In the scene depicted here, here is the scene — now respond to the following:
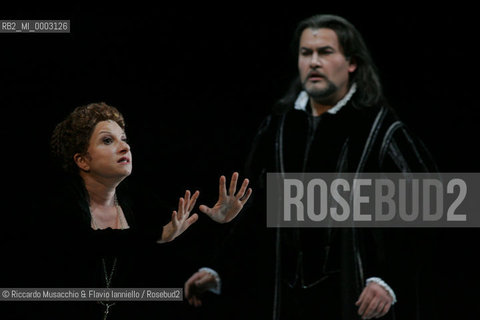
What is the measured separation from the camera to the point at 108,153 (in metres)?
2.64

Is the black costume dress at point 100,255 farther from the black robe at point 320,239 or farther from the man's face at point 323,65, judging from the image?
the man's face at point 323,65

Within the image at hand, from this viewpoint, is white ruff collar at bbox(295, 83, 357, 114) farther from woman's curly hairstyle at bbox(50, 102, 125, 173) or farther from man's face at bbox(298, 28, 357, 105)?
woman's curly hairstyle at bbox(50, 102, 125, 173)

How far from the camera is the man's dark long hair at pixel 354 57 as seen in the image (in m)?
3.24

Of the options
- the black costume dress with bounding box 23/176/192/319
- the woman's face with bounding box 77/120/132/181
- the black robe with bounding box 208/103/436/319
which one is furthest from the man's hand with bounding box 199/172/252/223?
the black robe with bounding box 208/103/436/319

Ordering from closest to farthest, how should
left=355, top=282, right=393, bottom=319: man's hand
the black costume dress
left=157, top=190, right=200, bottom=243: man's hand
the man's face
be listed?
1. left=157, top=190, right=200, bottom=243: man's hand
2. the black costume dress
3. left=355, top=282, right=393, bottom=319: man's hand
4. the man's face

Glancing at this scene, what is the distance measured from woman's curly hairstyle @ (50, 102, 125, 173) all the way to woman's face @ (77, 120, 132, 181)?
0.8 inches

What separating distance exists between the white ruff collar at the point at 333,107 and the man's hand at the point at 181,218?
0.81 meters

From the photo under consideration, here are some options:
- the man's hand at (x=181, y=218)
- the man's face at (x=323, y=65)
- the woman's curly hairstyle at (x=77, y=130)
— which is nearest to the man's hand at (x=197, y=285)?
the man's hand at (x=181, y=218)

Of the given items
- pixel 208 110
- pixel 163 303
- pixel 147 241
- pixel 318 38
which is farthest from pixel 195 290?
pixel 318 38

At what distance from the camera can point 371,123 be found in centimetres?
319

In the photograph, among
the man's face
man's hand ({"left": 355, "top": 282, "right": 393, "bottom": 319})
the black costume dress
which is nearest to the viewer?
the black costume dress

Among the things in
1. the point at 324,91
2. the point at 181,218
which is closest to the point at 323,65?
the point at 324,91

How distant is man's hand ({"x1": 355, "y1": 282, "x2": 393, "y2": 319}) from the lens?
3057 mm

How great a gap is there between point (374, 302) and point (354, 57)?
965 millimetres
